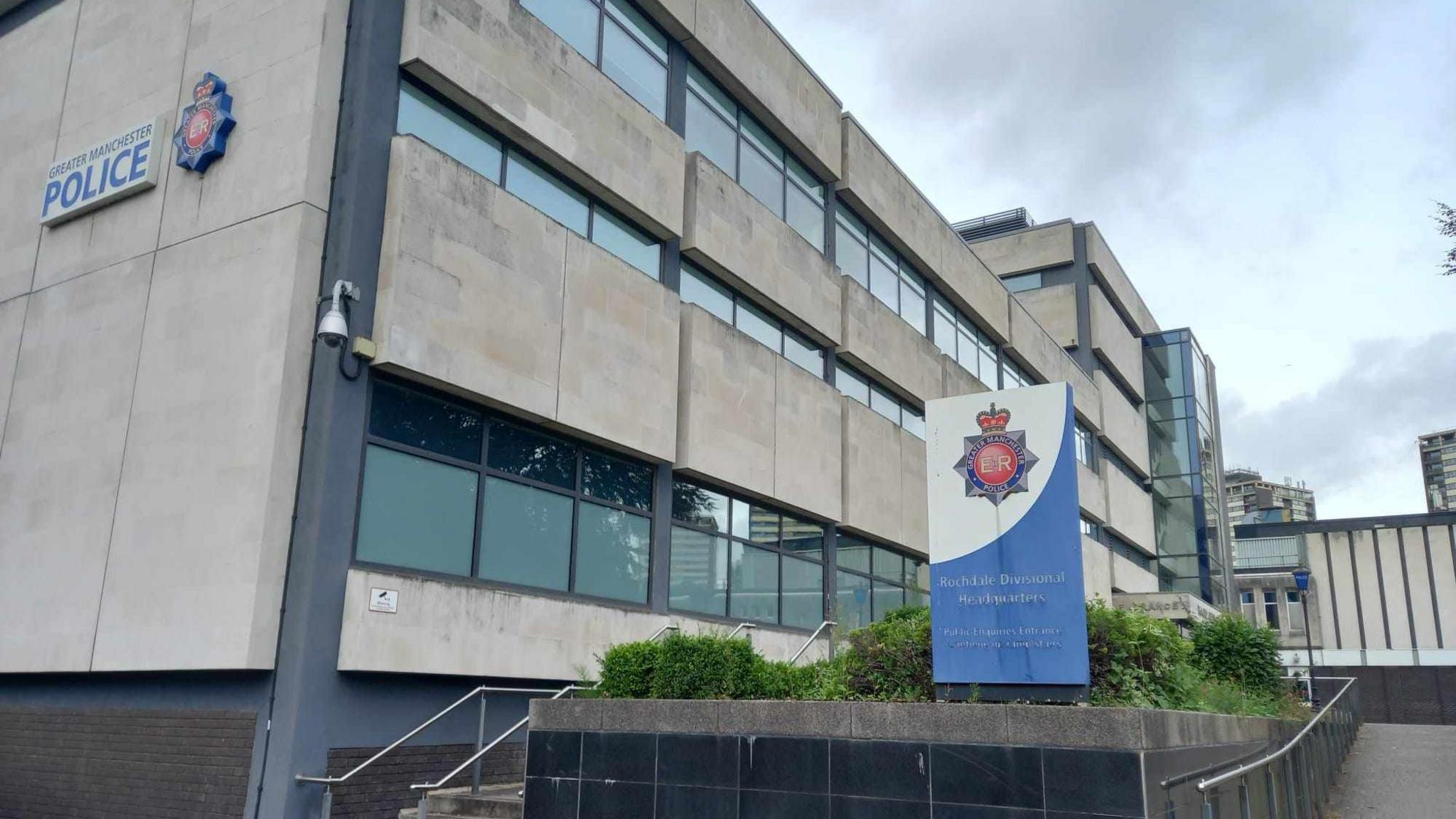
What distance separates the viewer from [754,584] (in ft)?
68.4

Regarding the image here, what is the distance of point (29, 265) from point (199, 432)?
5605 millimetres

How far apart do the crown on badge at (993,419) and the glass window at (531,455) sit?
24.3ft

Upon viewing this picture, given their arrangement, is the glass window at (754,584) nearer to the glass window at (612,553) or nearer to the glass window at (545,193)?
the glass window at (612,553)

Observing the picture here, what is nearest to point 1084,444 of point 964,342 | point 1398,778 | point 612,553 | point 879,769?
point 964,342

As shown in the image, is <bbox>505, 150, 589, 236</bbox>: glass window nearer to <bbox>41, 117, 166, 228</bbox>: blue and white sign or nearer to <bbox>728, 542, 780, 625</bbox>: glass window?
<bbox>41, 117, 166, 228</bbox>: blue and white sign

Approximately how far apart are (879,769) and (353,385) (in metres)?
7.65

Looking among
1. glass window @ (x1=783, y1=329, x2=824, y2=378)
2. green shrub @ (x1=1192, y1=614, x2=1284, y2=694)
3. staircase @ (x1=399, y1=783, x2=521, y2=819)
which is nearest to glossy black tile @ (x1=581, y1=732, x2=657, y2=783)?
staircase @ (x1=399, y1=783, x2=521, y2=819)

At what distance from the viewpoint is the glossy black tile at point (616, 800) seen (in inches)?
405

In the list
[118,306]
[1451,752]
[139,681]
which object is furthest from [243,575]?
[1451,752]

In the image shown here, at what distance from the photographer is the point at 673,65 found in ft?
67.5

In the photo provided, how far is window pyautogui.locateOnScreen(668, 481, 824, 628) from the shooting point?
62.5 feet

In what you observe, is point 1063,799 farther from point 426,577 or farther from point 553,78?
point 553,78

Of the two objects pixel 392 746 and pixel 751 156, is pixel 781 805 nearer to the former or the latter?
pixel 392 746

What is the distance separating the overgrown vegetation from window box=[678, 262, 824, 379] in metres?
9.19
